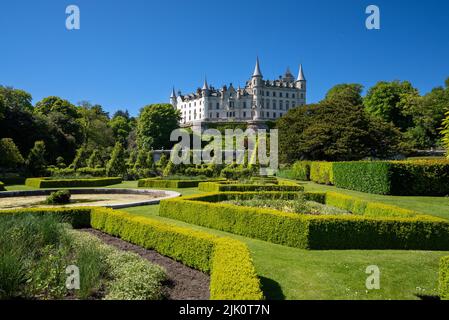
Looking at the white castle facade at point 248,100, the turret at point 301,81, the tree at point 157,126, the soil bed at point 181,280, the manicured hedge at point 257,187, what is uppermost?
the turret at point 301,81

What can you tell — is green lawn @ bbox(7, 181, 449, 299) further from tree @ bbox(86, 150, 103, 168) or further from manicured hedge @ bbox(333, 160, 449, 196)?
tree @ bbox(86, 150, 103, 168)

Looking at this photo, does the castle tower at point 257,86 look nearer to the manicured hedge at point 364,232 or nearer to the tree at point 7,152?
the tree at point 7,152

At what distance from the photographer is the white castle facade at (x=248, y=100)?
341 feet

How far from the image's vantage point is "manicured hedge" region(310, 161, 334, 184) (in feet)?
88.5

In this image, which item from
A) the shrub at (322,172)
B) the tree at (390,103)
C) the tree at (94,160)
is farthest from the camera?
the tree at (390,103)

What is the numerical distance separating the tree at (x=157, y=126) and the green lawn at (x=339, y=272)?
6766cm

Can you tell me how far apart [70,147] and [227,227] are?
39.8 meters

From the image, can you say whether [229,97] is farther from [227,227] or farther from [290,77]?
[227,227]

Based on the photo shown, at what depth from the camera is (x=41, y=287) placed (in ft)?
17.4

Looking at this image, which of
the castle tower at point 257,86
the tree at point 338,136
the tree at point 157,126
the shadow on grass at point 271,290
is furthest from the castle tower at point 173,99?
the shadow on grass at point 271,290

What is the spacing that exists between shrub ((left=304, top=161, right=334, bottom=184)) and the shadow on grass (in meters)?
21.2

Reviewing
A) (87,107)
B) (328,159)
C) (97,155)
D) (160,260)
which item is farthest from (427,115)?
(87,107)

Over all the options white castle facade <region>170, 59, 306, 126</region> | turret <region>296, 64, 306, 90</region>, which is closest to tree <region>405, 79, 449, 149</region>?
white castle facade <region>170, 59, 306, 126</region>
